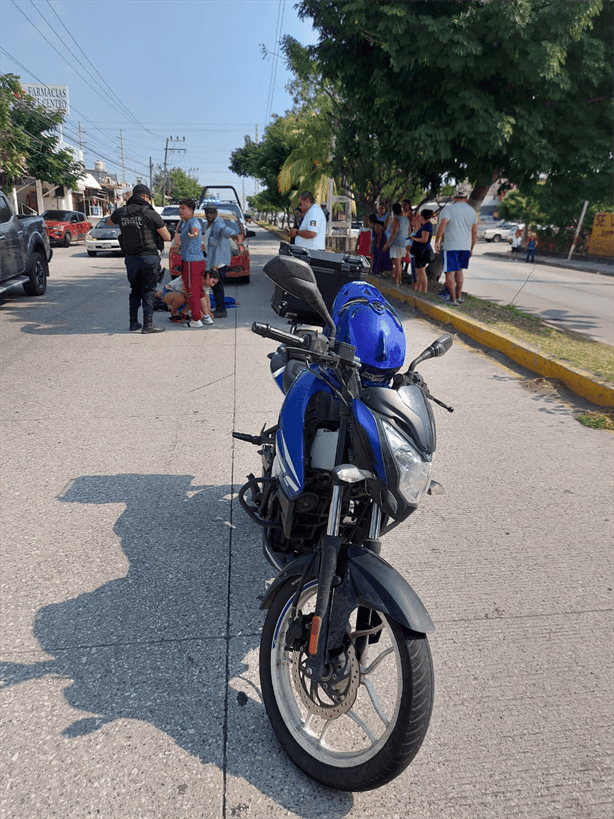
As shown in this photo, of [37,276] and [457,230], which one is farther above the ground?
[457,230]

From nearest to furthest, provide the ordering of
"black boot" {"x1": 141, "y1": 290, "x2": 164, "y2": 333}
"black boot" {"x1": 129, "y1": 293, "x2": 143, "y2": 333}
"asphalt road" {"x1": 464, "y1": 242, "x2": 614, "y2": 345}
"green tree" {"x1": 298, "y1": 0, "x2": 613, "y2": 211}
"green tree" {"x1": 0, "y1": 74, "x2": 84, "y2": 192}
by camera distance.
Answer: "green tree" {"x1": 298, "y1": 0, "x2": 613, "y2": 211} → "black boot" {"x1": 141, "y1": 290, "x2": 164, "y2": 333} → "black boot" {"x1": 129, "y1": 293, "x2": 143, "y2": 333} → "asphalt road" {"x1": 464, "y1": 242, "x2": 614, "y2": 345} → "green tree" {"x1": 0, "y1": 74, "x2": 84, "y2": 192}

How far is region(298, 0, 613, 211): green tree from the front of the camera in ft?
27.8

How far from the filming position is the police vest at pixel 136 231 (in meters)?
8.03

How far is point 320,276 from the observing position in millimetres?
3400

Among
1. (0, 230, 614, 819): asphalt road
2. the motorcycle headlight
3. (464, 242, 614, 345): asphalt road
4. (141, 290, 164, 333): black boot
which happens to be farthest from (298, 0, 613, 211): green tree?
the motorcycle headlight

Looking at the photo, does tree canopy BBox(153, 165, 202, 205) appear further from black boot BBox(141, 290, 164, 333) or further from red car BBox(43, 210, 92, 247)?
black boot BBox(141, 290, 164, 333)

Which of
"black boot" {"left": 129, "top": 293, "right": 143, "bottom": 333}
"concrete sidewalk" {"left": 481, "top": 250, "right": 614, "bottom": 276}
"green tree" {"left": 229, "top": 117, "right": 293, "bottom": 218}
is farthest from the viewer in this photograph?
"green tree" {"left": 229, "top": 117, "right": 293, "bottom": 218}

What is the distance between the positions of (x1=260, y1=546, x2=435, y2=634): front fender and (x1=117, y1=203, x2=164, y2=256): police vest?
701 centimetres

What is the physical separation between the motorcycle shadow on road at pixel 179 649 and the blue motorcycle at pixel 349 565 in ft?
0.52

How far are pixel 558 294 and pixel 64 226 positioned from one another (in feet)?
72.3

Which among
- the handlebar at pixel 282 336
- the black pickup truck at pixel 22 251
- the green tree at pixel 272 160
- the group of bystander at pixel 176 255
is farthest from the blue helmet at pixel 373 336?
the green tree at pixel 272 160

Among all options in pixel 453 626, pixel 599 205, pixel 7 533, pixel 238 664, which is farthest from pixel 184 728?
pixel 599 205

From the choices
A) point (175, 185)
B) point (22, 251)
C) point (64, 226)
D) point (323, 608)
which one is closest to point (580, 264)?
point (64, 226)

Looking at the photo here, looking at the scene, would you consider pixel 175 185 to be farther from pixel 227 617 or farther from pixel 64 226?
pixel 227 617
